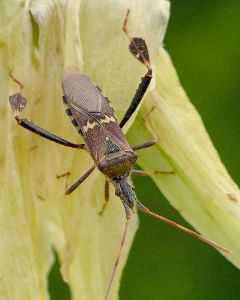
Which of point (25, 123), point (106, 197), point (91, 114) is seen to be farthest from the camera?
point (91, 114)

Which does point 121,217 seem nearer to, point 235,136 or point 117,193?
point 117,193

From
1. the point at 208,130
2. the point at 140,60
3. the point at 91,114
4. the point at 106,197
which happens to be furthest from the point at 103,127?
the point at 208,130

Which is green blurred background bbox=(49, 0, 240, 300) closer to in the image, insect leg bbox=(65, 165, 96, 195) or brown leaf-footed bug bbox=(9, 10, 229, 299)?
brown leaf-footed bug bbox=(9, 10, 229, 299)

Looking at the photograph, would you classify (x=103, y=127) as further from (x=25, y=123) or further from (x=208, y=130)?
(x=208, y=130)

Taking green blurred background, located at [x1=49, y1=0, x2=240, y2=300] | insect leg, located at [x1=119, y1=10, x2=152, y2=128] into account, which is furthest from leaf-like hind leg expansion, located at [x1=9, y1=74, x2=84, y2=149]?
green blurred background, located at [x1=49, y1=0, x2=240, y2=300]

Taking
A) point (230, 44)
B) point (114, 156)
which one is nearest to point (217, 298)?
point (230, 44)

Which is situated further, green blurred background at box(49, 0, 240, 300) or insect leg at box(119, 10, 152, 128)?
green blurred background at box(49, 0, 240, 300)
